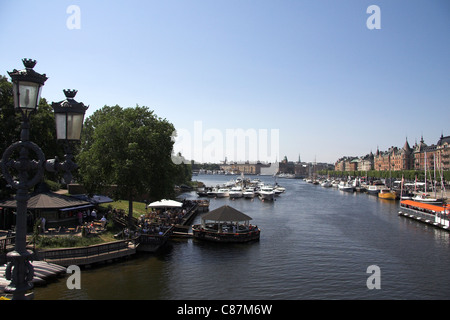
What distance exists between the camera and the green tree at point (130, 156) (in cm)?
3509

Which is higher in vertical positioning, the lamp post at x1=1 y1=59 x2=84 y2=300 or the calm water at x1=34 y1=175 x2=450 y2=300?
the lamp post at x1=1 y1=59 x2=84 y2=300

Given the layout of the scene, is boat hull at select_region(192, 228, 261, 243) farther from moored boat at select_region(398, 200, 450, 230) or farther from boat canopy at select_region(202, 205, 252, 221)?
moored boat at select_region(398, 200, 450, 230)

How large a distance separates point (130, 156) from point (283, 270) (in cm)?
1882

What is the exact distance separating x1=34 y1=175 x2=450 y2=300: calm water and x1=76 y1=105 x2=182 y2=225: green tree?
24.6ft

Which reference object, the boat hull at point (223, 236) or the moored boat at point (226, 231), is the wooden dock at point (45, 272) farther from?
the moored boat at point (226, 231)

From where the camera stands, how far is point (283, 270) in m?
29.2

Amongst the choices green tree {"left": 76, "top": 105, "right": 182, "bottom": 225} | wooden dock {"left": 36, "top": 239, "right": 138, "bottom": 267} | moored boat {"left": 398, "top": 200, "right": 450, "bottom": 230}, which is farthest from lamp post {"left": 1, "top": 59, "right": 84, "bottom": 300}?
moored boat {"left": 398, "top": 200, "right": 450, "bottom": 230}

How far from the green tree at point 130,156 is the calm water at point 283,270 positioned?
750cm

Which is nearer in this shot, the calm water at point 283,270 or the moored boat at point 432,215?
the calm water at point 283,270

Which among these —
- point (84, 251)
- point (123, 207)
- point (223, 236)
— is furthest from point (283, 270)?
point (123, 207)

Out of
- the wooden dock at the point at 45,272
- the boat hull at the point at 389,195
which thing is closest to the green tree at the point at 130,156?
the wooden dock at the point at 45,272

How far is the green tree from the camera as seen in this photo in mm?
35094
